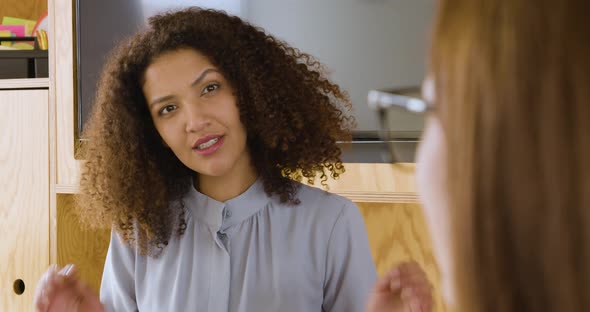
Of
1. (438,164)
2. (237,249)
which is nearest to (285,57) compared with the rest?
(237,249)

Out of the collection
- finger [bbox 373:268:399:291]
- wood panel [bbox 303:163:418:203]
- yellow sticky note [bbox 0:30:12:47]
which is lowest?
finger [bbox 373:268:399:291]

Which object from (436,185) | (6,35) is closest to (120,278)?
(436,185)

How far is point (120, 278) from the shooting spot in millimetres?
1543

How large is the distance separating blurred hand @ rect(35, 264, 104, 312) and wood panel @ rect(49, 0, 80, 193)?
0.95 metres

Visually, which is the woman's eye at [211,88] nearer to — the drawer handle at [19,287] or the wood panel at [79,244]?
the wood panel at [79,244]

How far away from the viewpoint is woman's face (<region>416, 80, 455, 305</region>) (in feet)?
1.66

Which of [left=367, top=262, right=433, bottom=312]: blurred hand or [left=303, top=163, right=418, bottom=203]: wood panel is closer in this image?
[left=367, top=262, right=433, bottom=312]: blurred hand

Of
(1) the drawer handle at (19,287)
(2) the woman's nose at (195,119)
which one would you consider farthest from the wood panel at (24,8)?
(2) the woman's nose at (195,119)

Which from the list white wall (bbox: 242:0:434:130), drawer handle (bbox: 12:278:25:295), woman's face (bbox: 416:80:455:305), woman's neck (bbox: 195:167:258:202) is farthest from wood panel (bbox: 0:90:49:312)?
woman's face (bbox: 416:80:455:305)

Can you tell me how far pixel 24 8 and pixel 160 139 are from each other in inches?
55.7

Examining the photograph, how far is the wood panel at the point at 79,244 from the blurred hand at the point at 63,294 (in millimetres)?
965

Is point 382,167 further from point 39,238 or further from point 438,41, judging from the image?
point 438,41

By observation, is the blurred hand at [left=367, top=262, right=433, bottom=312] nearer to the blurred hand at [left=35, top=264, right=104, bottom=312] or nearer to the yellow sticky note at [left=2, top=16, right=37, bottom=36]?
the blurred hand at [left=35, top=264, right=104, bottom=312]

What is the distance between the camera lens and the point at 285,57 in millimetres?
1596
